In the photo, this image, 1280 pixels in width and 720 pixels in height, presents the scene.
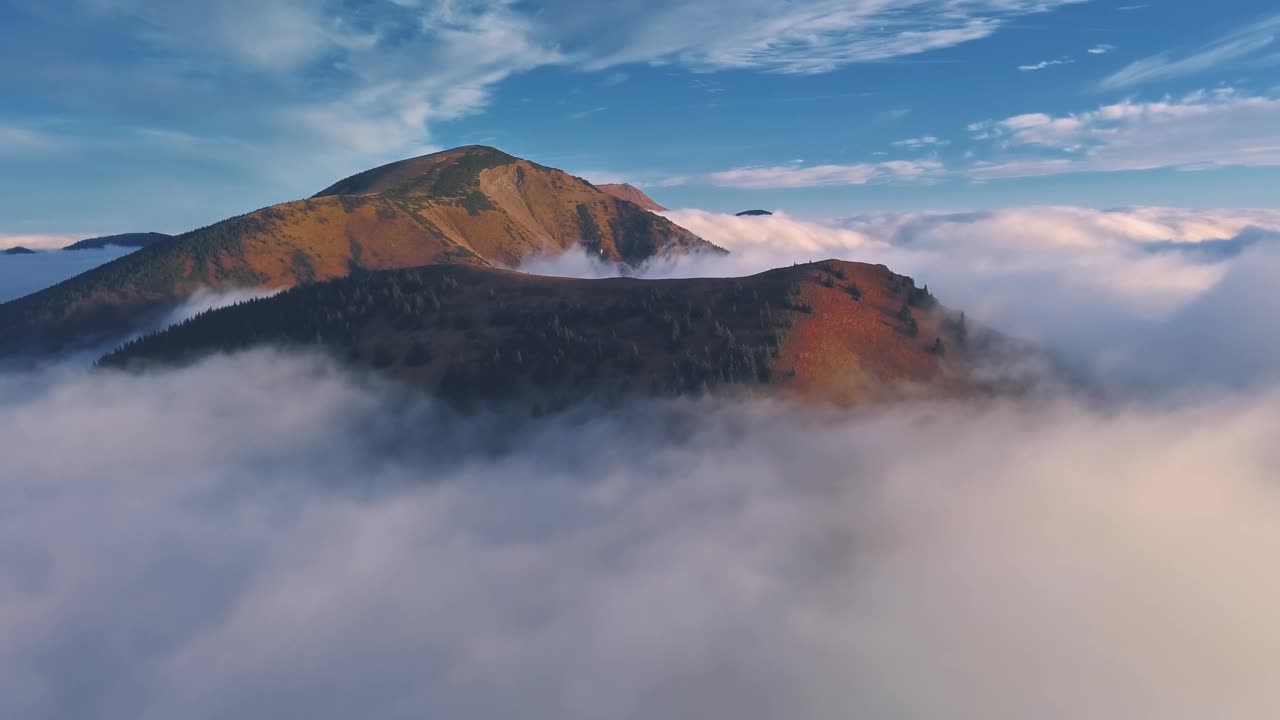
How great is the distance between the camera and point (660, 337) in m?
→ 143

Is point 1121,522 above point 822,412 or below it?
below

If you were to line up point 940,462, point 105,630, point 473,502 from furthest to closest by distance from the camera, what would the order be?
point 473,502, point 940,462, point 105,630

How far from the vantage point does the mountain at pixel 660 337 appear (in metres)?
131

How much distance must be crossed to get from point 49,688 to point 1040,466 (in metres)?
167

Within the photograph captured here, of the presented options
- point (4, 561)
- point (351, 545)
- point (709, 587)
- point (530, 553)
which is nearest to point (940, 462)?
point (709, 587)

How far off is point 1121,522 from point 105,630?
175796mm

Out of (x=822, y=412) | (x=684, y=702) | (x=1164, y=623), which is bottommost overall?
(x=1164, y=623)

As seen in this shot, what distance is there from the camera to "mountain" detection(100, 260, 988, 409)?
131m

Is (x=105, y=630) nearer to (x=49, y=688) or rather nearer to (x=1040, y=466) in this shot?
(x=49, y=688)

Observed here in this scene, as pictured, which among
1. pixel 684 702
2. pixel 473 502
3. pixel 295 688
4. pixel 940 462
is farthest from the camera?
pixel 473 502

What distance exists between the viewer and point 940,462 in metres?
127

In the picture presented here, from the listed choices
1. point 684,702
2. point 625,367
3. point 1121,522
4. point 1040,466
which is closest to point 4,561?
point 625,367

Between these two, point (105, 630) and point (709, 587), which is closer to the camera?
point (709, 587)

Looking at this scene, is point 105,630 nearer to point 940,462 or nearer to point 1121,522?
point 940,462
